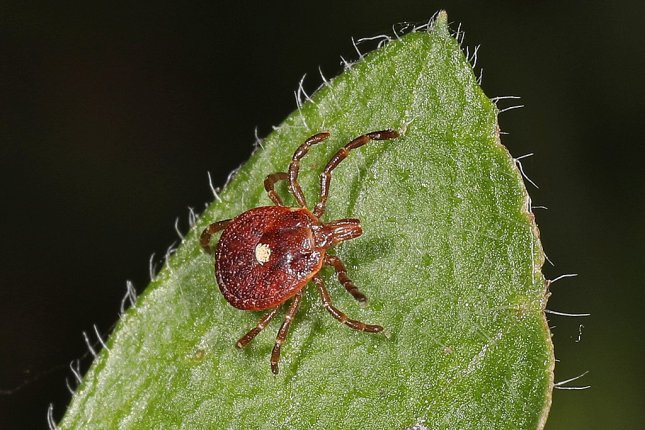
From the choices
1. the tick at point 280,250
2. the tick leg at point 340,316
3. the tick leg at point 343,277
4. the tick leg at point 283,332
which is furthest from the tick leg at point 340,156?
the tick leg at point 283,332

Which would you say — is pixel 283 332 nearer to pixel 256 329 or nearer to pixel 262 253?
pixel 256 329

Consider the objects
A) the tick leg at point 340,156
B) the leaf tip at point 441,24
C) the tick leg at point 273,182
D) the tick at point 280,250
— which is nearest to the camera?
the leaf tip at point 441,24

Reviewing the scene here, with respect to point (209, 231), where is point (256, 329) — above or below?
below

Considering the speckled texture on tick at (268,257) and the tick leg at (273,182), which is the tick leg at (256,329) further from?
the tick leg at (273,182)

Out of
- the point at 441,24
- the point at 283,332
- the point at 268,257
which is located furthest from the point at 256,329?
the point at 441,24

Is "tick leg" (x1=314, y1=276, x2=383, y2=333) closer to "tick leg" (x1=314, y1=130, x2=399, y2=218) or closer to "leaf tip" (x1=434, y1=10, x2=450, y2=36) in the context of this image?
"tick leg" (x1=314, y1=130, x2=399, y2=218)

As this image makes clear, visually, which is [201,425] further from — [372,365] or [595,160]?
[595,160]

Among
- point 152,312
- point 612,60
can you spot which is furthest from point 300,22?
point 152,312

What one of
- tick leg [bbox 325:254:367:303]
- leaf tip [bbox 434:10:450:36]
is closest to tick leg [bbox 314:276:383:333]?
tick leg [bbox 325:254:367:303]
